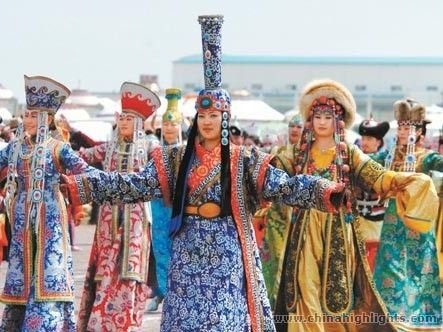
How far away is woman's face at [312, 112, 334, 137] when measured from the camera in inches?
385

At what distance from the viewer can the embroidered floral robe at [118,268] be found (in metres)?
10.8

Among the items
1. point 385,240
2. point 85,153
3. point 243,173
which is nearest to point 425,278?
point 385,240

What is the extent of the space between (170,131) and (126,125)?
1.53 meters

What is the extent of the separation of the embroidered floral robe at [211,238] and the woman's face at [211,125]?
98 mm

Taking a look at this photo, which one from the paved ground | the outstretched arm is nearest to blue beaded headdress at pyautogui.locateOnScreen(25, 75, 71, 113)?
the outstretched arm

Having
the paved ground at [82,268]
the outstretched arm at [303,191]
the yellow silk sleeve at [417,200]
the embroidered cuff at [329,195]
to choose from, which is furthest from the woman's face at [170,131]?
the embroidered cuff at [329,195]

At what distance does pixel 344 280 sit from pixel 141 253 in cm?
198

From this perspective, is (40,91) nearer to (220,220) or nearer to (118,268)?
(118,268)

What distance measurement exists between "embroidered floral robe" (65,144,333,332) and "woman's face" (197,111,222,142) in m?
0.10

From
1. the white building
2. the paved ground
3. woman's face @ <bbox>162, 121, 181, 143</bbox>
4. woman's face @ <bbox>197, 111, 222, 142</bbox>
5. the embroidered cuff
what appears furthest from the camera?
the white building

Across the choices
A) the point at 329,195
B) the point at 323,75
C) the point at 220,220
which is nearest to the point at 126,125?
the point at 220,220

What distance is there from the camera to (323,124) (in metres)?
9.78

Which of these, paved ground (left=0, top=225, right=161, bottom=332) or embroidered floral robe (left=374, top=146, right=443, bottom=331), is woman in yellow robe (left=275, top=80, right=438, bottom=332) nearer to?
embroidered floral robe (left=374, top=146, right=443, bottom=331)

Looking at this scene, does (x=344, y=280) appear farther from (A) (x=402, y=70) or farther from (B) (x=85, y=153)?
(A) (x=402, y=70)
